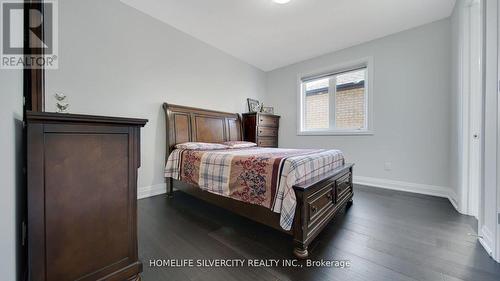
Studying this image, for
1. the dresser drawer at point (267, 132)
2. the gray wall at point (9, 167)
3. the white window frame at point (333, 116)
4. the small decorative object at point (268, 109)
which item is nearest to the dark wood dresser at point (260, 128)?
the dresser drawer at point (267, 132)

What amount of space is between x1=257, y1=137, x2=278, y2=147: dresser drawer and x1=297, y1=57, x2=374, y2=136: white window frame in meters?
0.59

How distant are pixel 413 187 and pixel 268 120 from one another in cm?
274

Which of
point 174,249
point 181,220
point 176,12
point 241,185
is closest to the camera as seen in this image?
point 174,249

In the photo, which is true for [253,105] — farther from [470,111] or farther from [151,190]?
[470,111]

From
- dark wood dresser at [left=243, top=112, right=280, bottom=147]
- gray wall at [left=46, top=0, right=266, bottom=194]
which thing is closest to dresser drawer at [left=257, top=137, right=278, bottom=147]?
dark wood dresser at [left=243, top=112, right=280, bottom=147]

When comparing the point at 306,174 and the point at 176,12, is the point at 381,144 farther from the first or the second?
the point at 176,12

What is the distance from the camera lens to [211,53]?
358 cm

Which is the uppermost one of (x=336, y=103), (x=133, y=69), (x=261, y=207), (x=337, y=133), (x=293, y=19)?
(x=293, y=19)

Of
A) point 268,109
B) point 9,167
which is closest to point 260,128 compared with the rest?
point 268,109

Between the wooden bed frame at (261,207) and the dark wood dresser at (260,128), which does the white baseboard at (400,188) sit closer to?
the wooden bed frame at (261,207)

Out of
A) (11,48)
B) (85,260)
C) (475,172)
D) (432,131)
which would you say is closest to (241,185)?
(85,260)

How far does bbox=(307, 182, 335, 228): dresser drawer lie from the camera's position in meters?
1.44

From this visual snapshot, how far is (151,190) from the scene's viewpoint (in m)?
2.74

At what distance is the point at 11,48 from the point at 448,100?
4243 mm
